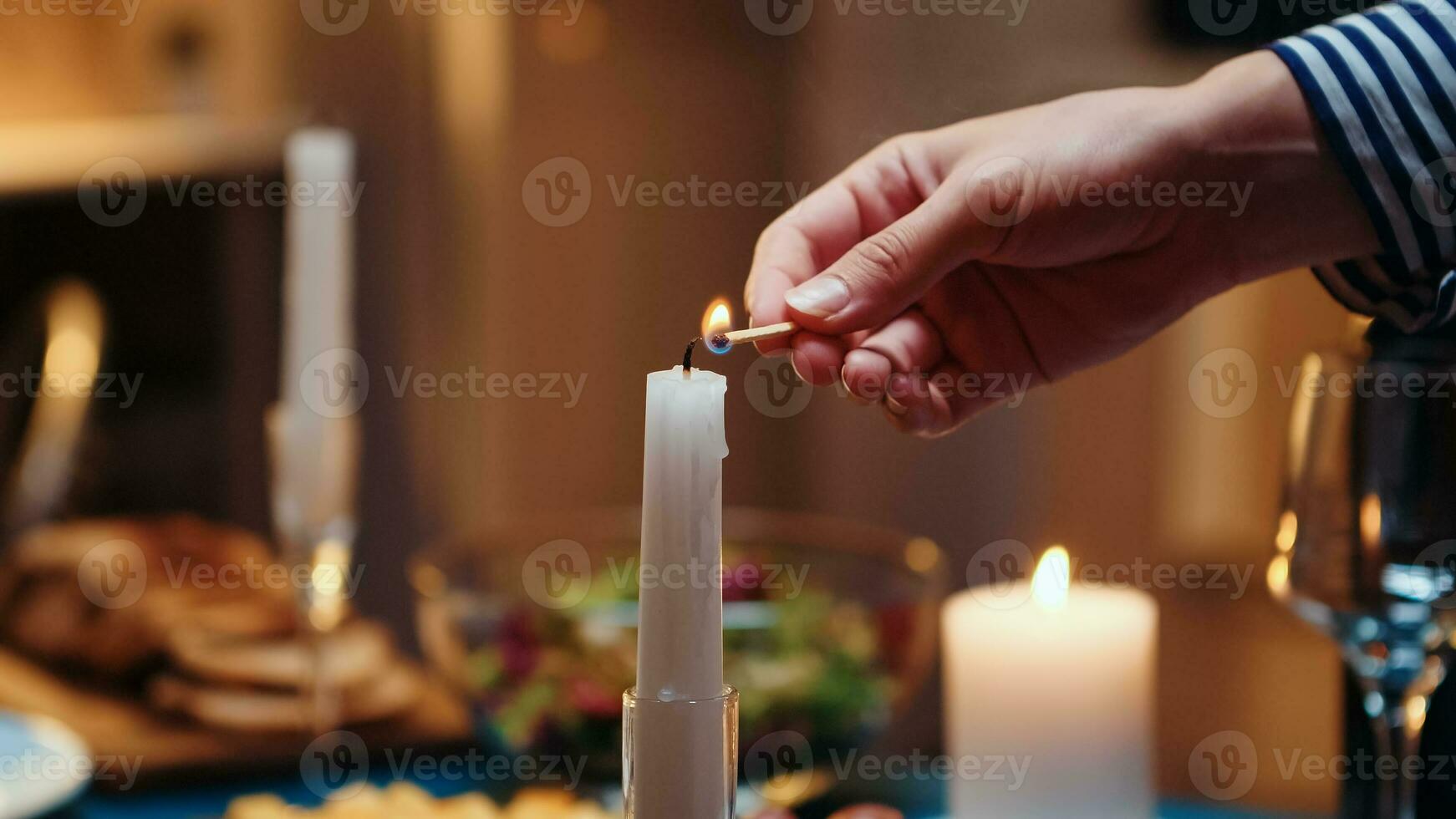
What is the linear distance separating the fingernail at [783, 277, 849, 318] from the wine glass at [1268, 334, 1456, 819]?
237 mm

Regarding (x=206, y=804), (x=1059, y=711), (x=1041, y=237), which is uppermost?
(x=1041, y=237)

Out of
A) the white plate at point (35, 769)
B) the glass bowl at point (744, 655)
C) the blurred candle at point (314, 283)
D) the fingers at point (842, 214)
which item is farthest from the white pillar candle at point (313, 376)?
the fingers at point (842, 214)

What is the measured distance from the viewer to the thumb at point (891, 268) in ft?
1.56

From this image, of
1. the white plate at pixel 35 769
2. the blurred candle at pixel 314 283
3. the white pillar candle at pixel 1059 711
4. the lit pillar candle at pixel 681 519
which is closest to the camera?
the lit pillar candle at pixel 681 519

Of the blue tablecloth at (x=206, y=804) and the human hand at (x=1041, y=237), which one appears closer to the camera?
the human hand at (x=1041, y=237)

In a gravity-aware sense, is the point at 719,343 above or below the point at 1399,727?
above

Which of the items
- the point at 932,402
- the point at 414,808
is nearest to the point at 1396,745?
the point at 932,402

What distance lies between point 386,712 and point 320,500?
182 millimetres

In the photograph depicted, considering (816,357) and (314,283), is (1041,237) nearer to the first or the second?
(816,357)

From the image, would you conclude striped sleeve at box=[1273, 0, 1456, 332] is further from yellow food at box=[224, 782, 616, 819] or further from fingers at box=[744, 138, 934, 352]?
yellow food at box=[224, 782, 616, 819]

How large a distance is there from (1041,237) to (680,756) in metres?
0.33

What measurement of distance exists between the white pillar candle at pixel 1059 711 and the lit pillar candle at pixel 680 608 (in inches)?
11.7

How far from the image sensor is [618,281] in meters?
1.69

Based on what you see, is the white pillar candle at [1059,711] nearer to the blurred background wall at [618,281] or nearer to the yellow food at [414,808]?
the yellow food at [414,808]
